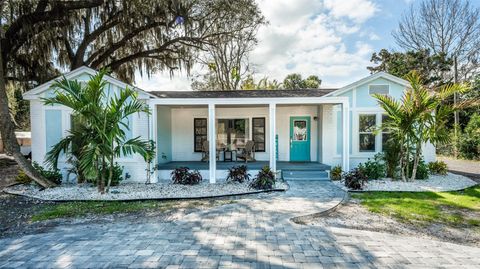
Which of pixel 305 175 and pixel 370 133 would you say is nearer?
pixel 305 175

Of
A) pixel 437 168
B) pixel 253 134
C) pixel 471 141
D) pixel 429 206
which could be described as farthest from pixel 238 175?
pixel 471 141

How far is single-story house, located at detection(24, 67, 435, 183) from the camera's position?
8977 millimetres

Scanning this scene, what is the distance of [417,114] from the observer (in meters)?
8.20

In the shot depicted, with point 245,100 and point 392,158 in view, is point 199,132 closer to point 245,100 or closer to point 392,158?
point 245,100

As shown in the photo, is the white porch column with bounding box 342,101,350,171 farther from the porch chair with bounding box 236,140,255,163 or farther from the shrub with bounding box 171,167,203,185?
the shrub with bounding box 171,167,203,185

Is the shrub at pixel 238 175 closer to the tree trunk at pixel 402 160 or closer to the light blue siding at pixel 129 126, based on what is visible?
the light blue siding at pixel 129 126

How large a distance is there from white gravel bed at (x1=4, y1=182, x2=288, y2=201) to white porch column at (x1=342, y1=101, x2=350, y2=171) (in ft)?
7.83

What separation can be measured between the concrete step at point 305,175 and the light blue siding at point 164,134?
503 centimetres

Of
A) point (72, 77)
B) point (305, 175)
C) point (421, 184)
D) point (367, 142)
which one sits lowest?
point (421, 184)

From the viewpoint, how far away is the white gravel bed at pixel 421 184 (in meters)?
8.02

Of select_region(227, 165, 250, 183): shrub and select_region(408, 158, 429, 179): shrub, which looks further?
select_region(408, 158, 429, 179): shrub

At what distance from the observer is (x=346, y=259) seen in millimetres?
3678

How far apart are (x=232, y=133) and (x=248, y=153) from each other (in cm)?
120

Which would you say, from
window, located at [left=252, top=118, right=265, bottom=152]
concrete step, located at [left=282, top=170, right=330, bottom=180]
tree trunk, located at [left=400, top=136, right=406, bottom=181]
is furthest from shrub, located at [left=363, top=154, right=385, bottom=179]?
window, located at [left=252, top=118, right=265, bottom=152]
